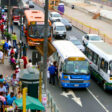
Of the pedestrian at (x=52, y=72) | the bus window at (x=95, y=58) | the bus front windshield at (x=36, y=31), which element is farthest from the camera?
the bus front windshield at (x=36, y=31)

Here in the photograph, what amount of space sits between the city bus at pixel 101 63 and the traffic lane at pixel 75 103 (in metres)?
1.27

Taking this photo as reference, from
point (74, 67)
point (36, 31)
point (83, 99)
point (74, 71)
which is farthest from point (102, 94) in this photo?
point (36, 31)

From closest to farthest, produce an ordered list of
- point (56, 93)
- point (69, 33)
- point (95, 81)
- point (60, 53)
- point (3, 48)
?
point (56, 93) < point (60, 53) < point (95, 81) < point (3, 48) < point (69, 33)

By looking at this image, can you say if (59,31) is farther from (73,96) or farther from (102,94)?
(73,96)

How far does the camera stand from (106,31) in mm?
45125

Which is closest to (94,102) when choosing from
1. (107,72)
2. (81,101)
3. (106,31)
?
(81,101)

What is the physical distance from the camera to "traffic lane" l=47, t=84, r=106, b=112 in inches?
682

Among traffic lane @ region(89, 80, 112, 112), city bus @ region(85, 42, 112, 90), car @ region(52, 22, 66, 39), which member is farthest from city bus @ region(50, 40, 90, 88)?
car @ region(52, 22, 66, 39)

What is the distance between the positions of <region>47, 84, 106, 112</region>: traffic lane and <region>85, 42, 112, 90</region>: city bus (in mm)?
1268

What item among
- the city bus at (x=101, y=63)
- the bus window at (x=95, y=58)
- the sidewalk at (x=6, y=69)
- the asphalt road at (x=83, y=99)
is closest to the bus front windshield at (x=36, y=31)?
the sidewalk at (x=6, y=69)

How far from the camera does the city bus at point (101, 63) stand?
1930 cm

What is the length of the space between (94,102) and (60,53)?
4.14 meters

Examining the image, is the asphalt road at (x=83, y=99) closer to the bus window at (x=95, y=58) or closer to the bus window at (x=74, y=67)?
the bus window at (x=74, y=67)

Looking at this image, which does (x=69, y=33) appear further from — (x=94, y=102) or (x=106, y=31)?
(x=94, y=102)
